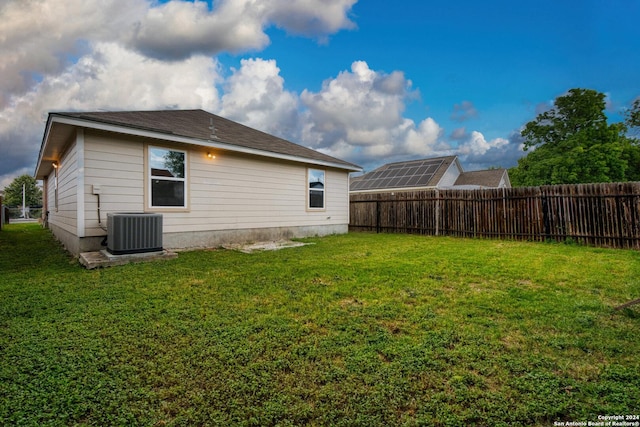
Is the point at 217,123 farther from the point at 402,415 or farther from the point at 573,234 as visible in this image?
the point at 573,234

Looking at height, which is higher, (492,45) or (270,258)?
(492,45)

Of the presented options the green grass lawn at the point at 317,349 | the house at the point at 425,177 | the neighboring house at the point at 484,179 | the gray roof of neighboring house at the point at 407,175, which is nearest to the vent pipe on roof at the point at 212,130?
the green grass lawn at the point at 317,349

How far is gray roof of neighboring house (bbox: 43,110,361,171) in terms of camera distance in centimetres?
618

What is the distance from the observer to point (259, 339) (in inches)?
93.1

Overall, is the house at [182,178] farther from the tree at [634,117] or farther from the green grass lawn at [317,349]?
the tree at [634,117]

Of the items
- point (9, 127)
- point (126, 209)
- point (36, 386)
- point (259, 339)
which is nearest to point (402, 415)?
point (259, 339)

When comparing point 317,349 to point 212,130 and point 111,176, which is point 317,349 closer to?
point 111,176

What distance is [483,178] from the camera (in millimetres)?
24938

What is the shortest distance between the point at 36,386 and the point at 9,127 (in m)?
26.1

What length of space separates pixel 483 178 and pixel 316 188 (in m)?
20.1

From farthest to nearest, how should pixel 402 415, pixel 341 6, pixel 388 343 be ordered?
pixel 341 6 → pixel 388 343 → pixel 402 415

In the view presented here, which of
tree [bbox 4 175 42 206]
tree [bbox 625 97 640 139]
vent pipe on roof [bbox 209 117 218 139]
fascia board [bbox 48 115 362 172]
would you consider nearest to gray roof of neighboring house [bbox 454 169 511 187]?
tree [bbox 625 97 640 139]

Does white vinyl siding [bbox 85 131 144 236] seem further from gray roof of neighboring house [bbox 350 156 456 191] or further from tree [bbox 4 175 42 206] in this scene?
tree [bbox 4 175 42 206]

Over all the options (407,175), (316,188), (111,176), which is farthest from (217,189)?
(407,175)
